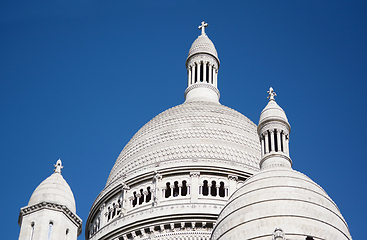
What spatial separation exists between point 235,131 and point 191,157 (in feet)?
13.3

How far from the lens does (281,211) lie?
1380 inches

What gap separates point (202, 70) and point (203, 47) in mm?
1532

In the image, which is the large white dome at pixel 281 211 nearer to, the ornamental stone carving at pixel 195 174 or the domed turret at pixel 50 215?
the domed turret at pixel 50 215

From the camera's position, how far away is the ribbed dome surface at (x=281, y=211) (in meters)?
34.6

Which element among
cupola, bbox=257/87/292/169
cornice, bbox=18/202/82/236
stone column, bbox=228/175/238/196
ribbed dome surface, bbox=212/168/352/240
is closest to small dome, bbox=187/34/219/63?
stone column, bbox=228/175/238/196

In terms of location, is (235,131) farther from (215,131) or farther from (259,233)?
(259,233)

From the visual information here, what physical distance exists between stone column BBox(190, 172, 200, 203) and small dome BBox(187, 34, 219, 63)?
13.7 metres

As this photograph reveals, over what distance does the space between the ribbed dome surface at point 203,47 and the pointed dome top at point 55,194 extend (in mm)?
A: 26240

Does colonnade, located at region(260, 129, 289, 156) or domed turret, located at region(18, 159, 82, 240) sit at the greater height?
colonnade, located at region(260, 129, 289, 156)

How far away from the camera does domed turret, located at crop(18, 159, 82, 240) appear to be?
3572cm

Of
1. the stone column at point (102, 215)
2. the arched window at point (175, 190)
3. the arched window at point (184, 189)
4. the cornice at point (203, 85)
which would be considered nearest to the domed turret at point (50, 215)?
the arched window at point (184, 189)

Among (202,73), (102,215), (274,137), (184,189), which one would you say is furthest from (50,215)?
(202,73)

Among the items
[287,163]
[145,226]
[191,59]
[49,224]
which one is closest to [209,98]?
[191,59]

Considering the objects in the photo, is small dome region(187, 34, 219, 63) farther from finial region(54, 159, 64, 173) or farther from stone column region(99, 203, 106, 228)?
finial region(54, 159, 64, 173)
